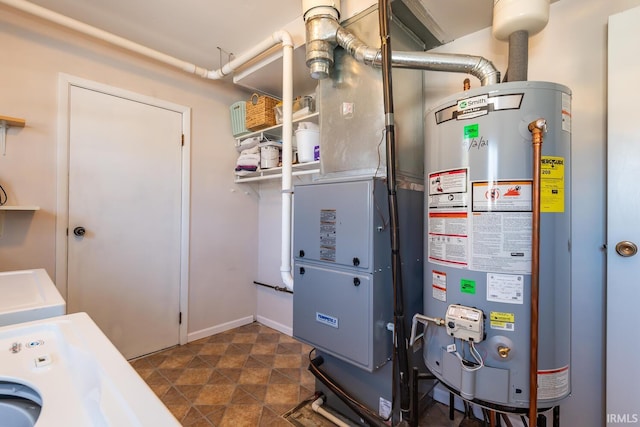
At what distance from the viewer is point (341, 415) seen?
5.57 feet

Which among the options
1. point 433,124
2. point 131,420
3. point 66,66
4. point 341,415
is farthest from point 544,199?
point 66,66

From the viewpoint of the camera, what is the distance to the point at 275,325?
2916 mm

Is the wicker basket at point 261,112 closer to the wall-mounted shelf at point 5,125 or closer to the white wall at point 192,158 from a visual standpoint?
the white wall at point 192,158

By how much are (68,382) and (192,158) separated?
2202 millimetres

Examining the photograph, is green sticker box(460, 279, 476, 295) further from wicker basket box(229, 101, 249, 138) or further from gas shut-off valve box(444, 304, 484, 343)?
wicker basket box(229, 101, 249, 138)

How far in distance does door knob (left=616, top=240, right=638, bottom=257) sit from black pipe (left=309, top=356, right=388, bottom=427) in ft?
4.41

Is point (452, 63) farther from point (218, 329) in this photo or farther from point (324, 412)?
point (218, 329)

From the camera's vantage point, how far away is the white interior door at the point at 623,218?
1261 millimetres

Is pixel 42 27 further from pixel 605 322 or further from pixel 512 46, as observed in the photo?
pixel 605 322

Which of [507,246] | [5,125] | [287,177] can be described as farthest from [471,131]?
[5,125]

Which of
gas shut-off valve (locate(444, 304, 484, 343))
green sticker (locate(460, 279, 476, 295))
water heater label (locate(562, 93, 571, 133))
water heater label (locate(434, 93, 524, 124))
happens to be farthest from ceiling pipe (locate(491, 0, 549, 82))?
gas shut-off valve (locate(444, 304, 484, 343))

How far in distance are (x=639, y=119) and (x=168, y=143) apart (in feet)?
9.70

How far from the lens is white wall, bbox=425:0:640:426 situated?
4.60 feet

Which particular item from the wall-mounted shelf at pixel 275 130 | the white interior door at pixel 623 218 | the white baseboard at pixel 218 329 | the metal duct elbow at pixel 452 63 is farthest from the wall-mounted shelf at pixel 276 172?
the white interior door at pixel 623 218
